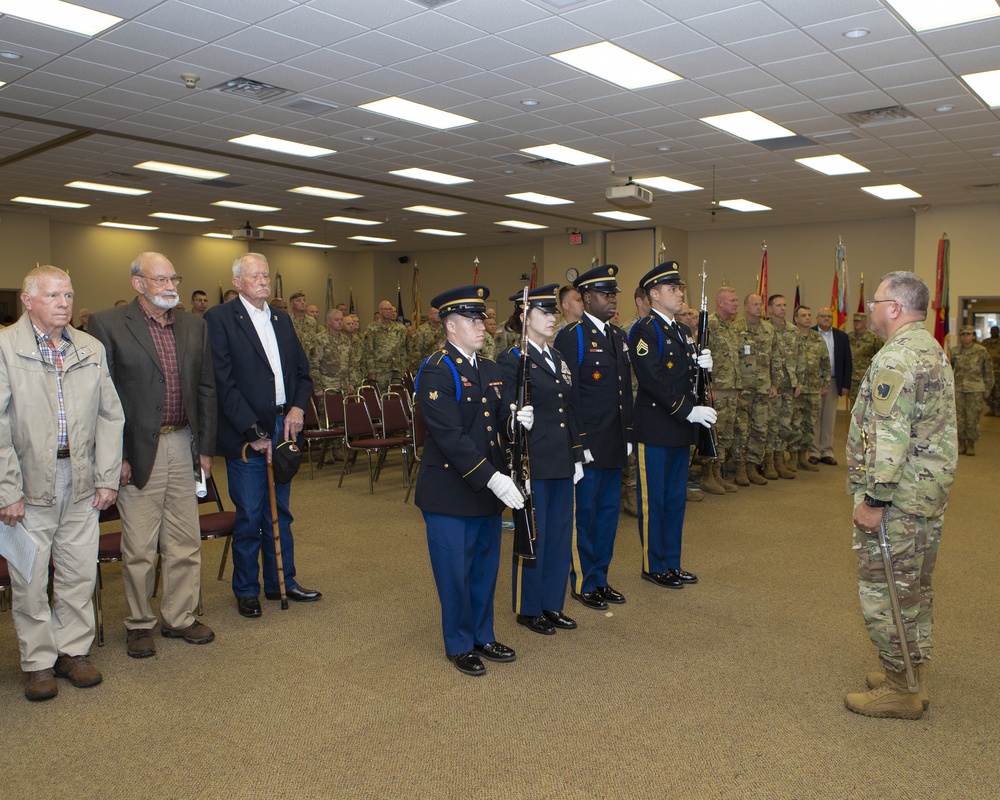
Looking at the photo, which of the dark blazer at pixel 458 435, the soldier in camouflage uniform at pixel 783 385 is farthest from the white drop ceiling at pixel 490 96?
the dark blazer at pixel 458 435

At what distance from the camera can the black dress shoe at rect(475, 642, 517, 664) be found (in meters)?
3.54

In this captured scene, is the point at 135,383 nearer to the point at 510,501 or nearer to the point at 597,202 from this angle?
the point at 510,501

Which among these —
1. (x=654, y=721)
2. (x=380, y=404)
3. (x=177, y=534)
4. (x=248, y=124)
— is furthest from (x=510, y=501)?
(x=248, y=124)

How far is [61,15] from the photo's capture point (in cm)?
542

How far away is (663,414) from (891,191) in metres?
9.61

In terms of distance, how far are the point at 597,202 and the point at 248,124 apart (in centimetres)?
657

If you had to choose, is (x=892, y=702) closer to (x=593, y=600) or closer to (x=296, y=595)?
(x=593, y=600)

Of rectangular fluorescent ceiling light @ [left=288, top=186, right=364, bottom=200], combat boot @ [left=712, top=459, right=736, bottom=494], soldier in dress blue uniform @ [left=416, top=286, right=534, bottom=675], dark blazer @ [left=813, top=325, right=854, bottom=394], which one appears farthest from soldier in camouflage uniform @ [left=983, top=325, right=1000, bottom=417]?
soldier in dress blue uniform @ [left=416, top=286, right=534, bottom=675]

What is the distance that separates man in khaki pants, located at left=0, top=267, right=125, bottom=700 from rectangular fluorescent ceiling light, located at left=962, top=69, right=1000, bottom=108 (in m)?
6.96

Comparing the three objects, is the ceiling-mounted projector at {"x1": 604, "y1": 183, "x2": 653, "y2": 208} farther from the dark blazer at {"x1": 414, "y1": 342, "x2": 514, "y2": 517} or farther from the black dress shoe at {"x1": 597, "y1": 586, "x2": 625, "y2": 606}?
the dark blazer at {"x1": 414, "y1": 342, "x2": 514, "y2": 517}

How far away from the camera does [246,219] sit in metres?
15.5

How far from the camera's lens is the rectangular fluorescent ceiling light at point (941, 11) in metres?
5.21

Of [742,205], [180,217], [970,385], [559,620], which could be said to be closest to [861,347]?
[970,385]

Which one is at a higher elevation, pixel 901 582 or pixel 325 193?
pixel 325 193
